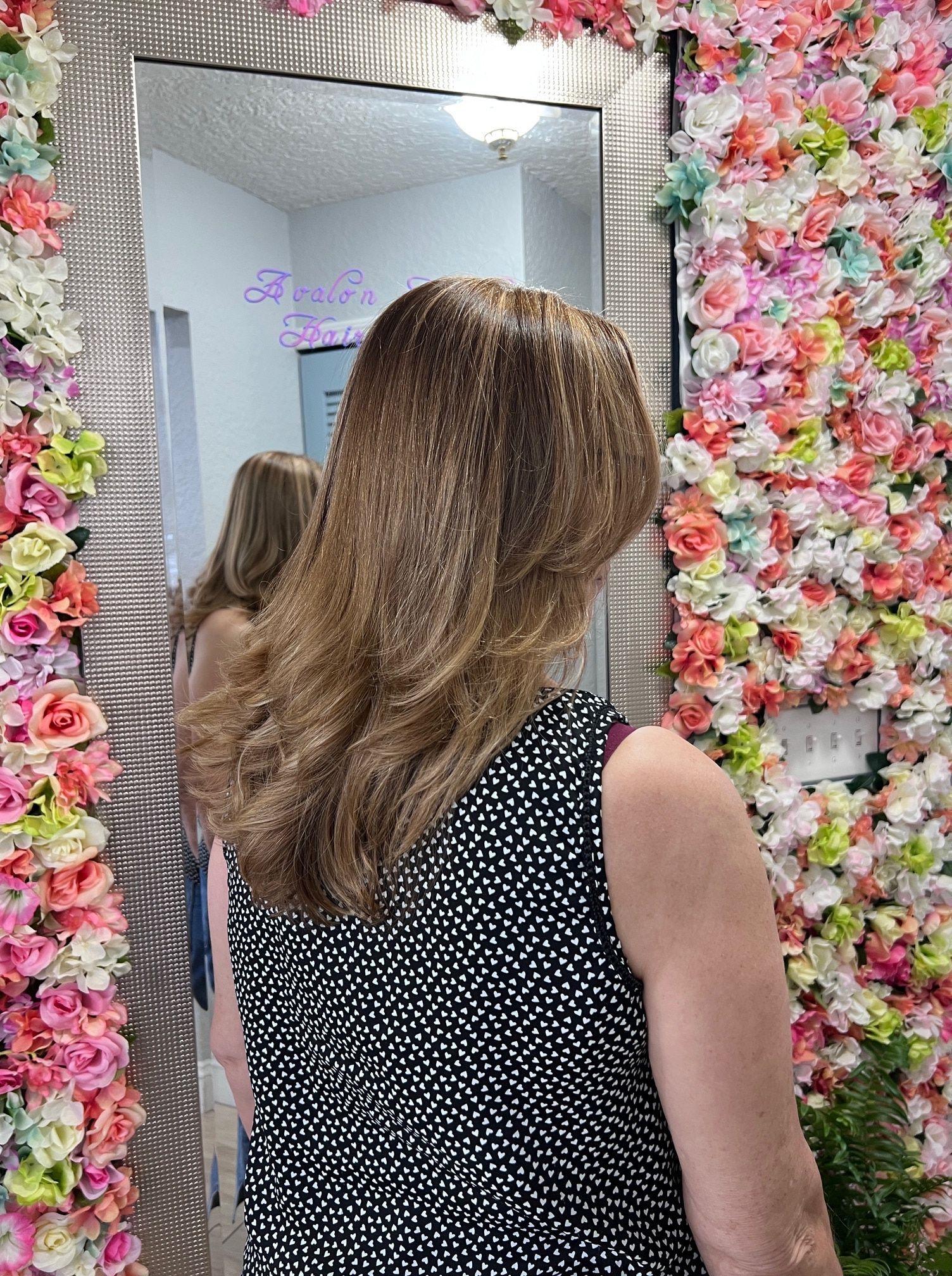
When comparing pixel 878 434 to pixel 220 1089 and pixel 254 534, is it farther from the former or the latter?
pixel 220 1089

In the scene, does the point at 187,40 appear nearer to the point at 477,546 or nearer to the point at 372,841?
the point at 477,546

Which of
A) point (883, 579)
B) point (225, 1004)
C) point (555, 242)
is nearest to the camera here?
point (225, 1004)

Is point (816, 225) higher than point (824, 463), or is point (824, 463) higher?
point (816, 225)

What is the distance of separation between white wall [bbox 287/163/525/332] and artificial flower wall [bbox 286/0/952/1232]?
237mm

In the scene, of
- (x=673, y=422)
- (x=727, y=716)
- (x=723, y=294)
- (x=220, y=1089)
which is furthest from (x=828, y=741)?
(x=220, y=1089)

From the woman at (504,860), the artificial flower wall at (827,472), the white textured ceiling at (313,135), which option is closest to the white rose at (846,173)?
the artificial flower wall at (827,472)

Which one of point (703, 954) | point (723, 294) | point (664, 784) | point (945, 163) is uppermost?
point (945, 163)

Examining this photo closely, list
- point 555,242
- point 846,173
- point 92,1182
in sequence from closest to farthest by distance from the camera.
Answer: point 92,1182 < point 555,242 < point 846,173

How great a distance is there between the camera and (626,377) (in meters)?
0.81

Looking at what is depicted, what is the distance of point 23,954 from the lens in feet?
4.20

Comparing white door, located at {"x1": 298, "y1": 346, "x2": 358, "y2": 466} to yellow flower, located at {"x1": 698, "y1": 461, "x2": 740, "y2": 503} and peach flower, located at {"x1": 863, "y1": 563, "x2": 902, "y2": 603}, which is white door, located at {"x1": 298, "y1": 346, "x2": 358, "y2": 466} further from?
peach flower, located at {"x1": 863, "y1": 563, "x2": 902, "y2": 603}

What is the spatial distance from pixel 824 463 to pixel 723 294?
0.33 m

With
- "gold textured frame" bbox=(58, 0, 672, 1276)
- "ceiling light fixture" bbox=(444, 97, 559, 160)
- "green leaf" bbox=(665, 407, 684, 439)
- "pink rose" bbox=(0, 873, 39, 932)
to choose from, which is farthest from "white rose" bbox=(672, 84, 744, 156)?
"pink rose" bbox=(0, 873, 39, 932)

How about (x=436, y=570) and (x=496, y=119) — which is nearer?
(x=436, y=570)
